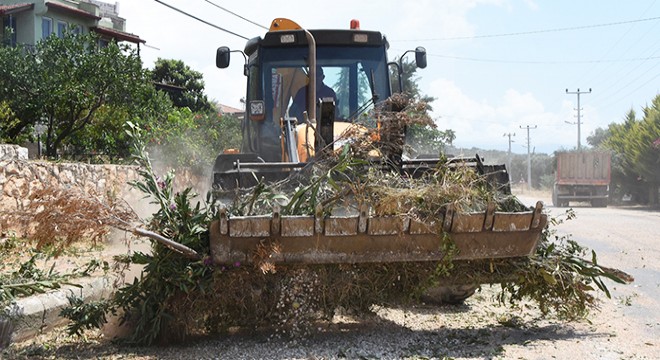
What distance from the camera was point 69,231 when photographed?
505cm

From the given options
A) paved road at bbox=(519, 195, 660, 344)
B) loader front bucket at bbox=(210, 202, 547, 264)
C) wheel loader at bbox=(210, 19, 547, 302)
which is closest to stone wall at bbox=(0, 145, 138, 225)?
wheel loader at bbox=(210, 19, 547, 302)

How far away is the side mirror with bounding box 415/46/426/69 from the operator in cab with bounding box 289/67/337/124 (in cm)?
120

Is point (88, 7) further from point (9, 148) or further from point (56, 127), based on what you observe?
point (9, 148)

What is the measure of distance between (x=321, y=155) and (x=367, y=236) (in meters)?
1.06

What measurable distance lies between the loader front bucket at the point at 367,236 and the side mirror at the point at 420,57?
160 inches

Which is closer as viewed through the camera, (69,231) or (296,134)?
(69,231)

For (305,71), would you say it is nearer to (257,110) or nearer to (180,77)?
(257,110)

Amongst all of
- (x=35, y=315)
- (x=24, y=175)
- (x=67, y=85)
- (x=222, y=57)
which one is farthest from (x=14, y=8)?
(x=35, y=315)

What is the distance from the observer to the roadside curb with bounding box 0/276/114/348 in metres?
5.77

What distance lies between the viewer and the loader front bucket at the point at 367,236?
17.1ft

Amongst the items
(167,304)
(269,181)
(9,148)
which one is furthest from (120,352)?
(9,148)

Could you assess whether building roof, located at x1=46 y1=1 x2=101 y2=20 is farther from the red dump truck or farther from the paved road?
the paved road

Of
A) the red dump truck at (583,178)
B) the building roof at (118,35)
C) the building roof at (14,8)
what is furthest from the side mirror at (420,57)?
the building roof at (118,35)

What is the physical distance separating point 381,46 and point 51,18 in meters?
26.5
